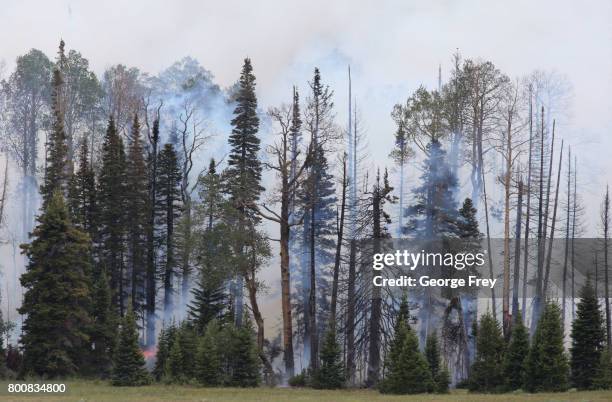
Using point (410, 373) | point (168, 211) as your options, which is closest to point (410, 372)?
point (410, 373)

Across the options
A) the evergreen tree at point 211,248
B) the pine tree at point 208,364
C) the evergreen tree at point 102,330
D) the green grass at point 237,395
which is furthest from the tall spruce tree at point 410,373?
the evergreen tree at point 102,330

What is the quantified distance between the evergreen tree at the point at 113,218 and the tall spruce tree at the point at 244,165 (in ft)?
23.6

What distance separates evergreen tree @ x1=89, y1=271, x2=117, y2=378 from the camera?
42.7m

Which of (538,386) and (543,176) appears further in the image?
(543,176)

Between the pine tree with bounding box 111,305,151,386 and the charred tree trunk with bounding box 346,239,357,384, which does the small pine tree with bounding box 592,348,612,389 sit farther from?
the pine tree with bounding box 111,305,151,386

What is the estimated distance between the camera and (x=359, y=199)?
45.2m

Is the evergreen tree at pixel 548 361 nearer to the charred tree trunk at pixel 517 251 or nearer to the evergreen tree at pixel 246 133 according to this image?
the charred tree trunk at pixel 517 251

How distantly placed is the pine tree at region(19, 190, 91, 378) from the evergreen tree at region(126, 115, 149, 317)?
10.9 metres

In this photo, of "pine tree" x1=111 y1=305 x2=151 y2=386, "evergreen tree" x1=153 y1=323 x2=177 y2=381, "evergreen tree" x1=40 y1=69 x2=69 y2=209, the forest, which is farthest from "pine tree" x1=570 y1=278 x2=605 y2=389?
"evergreen tree" x1=40 y1=69 x2=69 y2=209

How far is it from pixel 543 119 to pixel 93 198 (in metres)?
26.9

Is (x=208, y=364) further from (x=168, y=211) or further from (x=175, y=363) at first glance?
(x=168, y=211)

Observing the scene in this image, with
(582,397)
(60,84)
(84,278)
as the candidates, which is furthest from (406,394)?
(60,84)

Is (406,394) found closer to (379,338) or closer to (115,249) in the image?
(379,338)

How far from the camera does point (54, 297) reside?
127 feet
